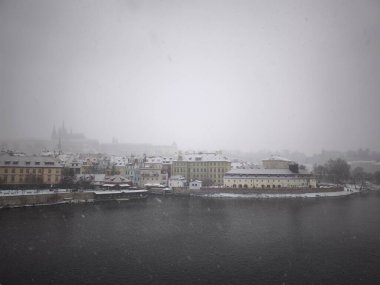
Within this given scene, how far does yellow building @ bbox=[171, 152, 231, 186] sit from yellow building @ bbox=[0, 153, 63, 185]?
3006cm

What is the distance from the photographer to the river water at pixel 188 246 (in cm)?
2295

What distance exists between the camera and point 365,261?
26.3 metres

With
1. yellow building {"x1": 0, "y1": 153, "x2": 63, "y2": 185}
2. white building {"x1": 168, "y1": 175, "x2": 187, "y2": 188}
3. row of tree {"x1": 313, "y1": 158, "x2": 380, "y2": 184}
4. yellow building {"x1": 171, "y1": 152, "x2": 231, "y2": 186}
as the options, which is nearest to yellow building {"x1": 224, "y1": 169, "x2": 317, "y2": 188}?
yellow building {"x1": 171, "y1": 152, "x2": 231, "y2": 186}

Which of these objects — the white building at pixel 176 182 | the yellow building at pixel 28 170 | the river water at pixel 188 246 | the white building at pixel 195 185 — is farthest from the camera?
the white building at pixel 176 182

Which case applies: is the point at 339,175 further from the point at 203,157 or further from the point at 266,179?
the point at 203,157

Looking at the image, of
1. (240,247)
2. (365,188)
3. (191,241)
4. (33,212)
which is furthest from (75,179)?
(365,188)

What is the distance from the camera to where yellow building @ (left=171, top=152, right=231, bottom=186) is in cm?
7981

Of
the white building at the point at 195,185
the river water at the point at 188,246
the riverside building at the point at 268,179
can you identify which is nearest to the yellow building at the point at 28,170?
the river water at the point at 188,246

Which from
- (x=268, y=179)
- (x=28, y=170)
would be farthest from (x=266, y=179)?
(x=28, y=170)

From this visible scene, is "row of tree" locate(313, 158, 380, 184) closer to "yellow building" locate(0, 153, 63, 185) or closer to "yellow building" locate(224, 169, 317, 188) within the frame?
"yellow building" locate(224, 169, 317, 188)

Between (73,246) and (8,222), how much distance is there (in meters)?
12.8

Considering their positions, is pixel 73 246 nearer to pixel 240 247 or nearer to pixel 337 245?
pixel 240 247

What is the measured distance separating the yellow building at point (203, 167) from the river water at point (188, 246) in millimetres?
32086

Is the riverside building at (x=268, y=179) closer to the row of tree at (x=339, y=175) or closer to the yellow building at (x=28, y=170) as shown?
the row of tree at (x=339, y=175)
